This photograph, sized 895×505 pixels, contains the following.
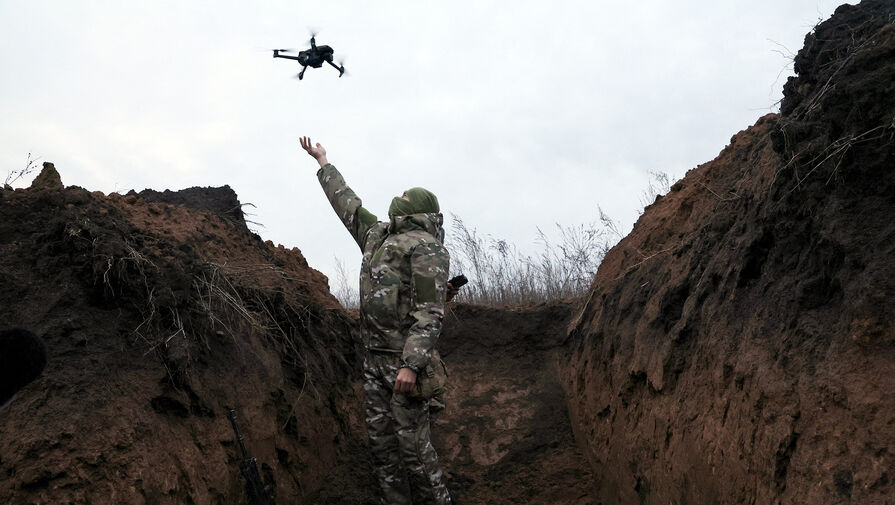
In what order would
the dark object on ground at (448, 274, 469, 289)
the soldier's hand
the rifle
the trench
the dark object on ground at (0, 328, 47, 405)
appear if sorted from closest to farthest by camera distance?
the dark object on ground at (0, 328, 47, 405), the rifle, the soldier's hand, the dark object on ground at (448, 274, 469, 289), the trench

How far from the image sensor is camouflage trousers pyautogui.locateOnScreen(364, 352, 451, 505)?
455 cm

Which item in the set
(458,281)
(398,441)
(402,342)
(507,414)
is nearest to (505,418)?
(507,414)

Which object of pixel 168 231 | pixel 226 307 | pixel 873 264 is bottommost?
pixel 873 264

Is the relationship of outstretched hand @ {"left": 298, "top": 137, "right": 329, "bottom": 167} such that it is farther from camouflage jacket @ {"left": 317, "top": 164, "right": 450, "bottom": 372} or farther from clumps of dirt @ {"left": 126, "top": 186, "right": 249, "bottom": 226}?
clumps of dirt @ {"left": 126, "top": 186, "right": 249, "bottom": 226}

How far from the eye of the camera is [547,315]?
7586 millimetres

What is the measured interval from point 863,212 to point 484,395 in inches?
173

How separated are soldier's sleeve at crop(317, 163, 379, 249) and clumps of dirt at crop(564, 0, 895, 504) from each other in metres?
2.11

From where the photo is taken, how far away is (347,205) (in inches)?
203

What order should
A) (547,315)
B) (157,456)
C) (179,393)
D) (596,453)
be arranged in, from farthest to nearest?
1. (547,315)
2. (596,453)
3. (179,393)
4. (157,456)

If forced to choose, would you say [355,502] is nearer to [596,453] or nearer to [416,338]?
[416,338]

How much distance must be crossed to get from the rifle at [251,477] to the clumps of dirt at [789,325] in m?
2.35

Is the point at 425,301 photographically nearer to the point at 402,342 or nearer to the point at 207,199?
the point at 402,342

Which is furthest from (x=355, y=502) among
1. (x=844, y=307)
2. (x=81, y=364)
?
(x=844, y=307)

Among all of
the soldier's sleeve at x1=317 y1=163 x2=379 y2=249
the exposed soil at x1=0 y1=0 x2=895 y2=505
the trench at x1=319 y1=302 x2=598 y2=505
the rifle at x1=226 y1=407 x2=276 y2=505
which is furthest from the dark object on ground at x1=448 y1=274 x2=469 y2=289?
the rifle at x1=226 y1=407 x2=276 y2=505
